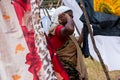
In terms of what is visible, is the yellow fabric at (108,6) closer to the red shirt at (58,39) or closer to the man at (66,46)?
the man at (66,46)

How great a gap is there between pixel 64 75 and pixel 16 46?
782 mm

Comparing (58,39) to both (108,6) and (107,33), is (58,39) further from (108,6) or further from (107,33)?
(108,6)

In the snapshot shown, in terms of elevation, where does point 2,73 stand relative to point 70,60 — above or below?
above

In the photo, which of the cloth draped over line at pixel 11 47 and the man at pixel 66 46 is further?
the man at pixel 66 46

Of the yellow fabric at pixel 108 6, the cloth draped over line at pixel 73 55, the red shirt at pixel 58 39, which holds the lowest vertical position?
the cloth draped over line at pixel 73 55

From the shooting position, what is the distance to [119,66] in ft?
16.3

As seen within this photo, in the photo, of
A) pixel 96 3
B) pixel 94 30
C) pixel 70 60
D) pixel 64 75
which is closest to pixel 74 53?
pixel 70 60

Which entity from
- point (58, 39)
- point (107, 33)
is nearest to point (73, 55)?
point (58, 39)

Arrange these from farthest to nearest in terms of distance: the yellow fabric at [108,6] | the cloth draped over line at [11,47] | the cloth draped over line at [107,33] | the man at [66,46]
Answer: the man at [66,46]
the cloth draped over line at [107,33]
the yellow fabric at [108,6]
the cloth draped over line at [11,47]

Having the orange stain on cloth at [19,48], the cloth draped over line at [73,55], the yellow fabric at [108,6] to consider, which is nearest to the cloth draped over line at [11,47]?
the orange stain on cloth at [19,48]

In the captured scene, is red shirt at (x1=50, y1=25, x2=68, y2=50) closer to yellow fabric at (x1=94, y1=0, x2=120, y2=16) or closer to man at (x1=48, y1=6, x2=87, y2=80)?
man at (x1=48, y1=6, x2=87, y2=80)

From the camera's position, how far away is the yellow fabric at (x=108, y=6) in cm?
393

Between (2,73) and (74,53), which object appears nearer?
(2,73)

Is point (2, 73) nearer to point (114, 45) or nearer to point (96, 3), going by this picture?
point (96, 3)
